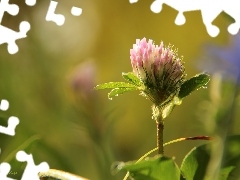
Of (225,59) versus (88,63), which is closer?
(225,59)

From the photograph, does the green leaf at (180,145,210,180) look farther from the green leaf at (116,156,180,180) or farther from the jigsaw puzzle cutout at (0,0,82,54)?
the jigsaw puzzle cutout at (0,0,82,54)

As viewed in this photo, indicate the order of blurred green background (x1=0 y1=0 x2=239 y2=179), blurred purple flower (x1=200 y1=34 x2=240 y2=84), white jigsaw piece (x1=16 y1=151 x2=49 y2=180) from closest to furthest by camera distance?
blurred purple flower (x1=200 y1=34 x2=240 y2=84) < white jigsaw piece (x1=16 y1=151 x2=49 y2=180) < blurred green background (x1=0 y1=0 x2=239 y2=179)

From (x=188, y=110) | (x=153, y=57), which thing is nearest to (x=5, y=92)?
(x=188, y=110)

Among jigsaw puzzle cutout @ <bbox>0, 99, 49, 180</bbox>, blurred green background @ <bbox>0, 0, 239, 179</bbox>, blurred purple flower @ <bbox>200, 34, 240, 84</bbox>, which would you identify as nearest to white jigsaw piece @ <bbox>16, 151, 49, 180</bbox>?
jigsaw puzzle cutout @ <bbox>0, 99, 49, 180</bbox>

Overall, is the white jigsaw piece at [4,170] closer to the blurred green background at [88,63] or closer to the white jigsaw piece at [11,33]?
the white jigsaw piece at [11,33]

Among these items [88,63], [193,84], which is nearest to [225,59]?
[193,84]

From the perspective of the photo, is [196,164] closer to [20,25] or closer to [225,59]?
[225,59]
